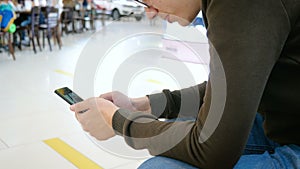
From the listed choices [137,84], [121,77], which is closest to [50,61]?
[137,84]

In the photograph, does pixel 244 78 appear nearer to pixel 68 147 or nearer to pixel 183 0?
pixel 183 0

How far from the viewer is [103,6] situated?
41.1 feet

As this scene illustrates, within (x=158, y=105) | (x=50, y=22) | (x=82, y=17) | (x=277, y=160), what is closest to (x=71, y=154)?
(x=158, y=105)

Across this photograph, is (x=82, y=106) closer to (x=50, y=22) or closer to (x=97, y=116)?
(x=97, y=116)

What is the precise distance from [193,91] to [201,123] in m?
0.44

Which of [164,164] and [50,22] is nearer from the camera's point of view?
[164,164]

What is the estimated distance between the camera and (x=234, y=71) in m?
0.59

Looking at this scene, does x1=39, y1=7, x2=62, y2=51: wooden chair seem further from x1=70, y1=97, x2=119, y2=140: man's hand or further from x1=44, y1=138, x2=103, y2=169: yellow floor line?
x1=70, y1=97, x2=119, y2=140: man's hand

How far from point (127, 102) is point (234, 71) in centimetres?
55

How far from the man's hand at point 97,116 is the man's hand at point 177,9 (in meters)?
0.30

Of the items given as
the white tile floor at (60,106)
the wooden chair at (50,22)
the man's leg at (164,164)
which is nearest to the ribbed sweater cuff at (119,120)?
the man's leg at (164,164)

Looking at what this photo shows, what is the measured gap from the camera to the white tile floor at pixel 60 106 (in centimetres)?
134

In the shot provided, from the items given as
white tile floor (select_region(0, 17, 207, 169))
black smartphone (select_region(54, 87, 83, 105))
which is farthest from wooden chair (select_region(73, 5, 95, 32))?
black smartphone (select_region(54, 87, 83, 105))

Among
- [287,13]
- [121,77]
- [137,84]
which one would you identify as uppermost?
[287,13]
